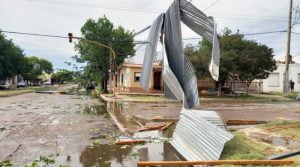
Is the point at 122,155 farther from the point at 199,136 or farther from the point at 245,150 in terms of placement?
the point at 245,150

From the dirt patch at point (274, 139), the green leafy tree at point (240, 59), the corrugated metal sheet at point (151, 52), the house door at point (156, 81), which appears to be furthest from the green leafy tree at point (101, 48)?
the dirt patch at point (274, 139)

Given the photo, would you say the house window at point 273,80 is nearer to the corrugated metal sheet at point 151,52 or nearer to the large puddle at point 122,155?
the corrugated metal sheet at point 151,52

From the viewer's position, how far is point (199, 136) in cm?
755

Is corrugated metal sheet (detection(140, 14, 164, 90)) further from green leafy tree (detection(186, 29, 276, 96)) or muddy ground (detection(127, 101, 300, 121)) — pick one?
green leafy tree (detection(186, 29, 276, 96))

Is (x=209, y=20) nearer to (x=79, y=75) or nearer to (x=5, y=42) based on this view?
(x=79, y=75)

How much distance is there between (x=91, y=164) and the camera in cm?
696

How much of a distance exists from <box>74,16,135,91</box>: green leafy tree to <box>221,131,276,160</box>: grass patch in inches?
1235

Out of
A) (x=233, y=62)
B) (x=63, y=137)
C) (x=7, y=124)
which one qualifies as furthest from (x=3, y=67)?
(x=63, y=137)

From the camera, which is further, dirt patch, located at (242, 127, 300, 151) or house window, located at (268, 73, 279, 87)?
house window, located at (268, 73, 279, 87)

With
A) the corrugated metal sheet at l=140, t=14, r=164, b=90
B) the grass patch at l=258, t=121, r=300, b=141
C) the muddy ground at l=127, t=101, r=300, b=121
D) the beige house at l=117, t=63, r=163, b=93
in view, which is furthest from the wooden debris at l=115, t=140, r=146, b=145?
Answer: the beige house at l=117, t=63, r=163, b=93

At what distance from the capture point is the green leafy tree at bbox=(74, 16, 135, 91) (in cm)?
3966

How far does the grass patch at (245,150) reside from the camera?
6953 millimetres

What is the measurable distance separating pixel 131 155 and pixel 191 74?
3440 mm

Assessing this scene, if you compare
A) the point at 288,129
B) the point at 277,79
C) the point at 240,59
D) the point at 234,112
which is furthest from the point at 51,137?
the point at 277,79
